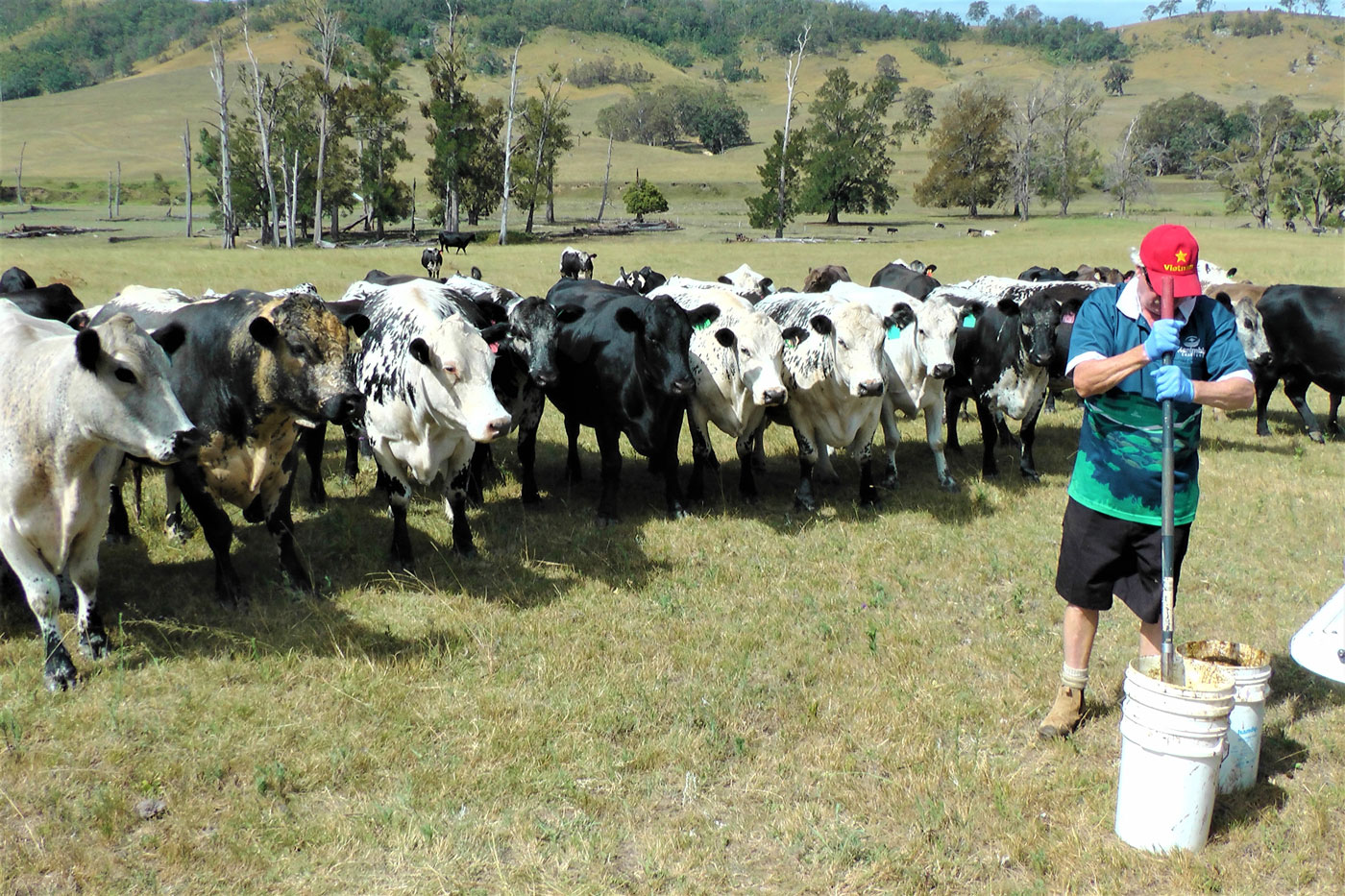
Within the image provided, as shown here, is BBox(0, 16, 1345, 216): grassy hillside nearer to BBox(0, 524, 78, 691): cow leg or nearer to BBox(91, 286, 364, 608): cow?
BBox(91, 286, 364, 608): cow

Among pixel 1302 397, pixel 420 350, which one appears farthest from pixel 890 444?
pixel 1302 397

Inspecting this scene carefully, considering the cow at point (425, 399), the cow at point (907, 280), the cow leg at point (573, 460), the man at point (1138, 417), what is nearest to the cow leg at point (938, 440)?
the cow leg at point (573, 460)

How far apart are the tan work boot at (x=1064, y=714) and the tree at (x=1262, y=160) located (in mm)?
70523

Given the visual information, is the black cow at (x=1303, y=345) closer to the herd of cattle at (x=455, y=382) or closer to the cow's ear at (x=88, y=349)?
the herd of cattle at (x=455, y=382)

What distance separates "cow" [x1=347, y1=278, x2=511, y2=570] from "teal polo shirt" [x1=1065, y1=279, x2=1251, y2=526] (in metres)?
3.91

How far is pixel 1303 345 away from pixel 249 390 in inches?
473

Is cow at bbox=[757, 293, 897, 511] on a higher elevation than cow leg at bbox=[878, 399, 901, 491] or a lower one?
higher

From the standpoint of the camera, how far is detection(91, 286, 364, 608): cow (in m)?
6.66

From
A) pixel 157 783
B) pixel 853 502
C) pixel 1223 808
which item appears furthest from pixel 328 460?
pixel 1223 808

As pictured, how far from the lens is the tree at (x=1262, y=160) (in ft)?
218

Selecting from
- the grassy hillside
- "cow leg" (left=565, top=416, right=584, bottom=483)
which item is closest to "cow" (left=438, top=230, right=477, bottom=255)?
the grassy hillside

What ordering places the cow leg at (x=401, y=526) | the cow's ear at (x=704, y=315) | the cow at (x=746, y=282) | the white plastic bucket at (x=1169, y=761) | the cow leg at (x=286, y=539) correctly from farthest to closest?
the cow at (x=746, y=282) → the cow's ear at (x=704, y=315) → the cow leg at (x=401, y=526) → the cow leg at (x=286, y=539) → the white plastic bucket at (x=1169, y=761)

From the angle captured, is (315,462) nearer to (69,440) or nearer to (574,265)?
(69,440)

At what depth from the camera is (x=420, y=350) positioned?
23.6 ft
